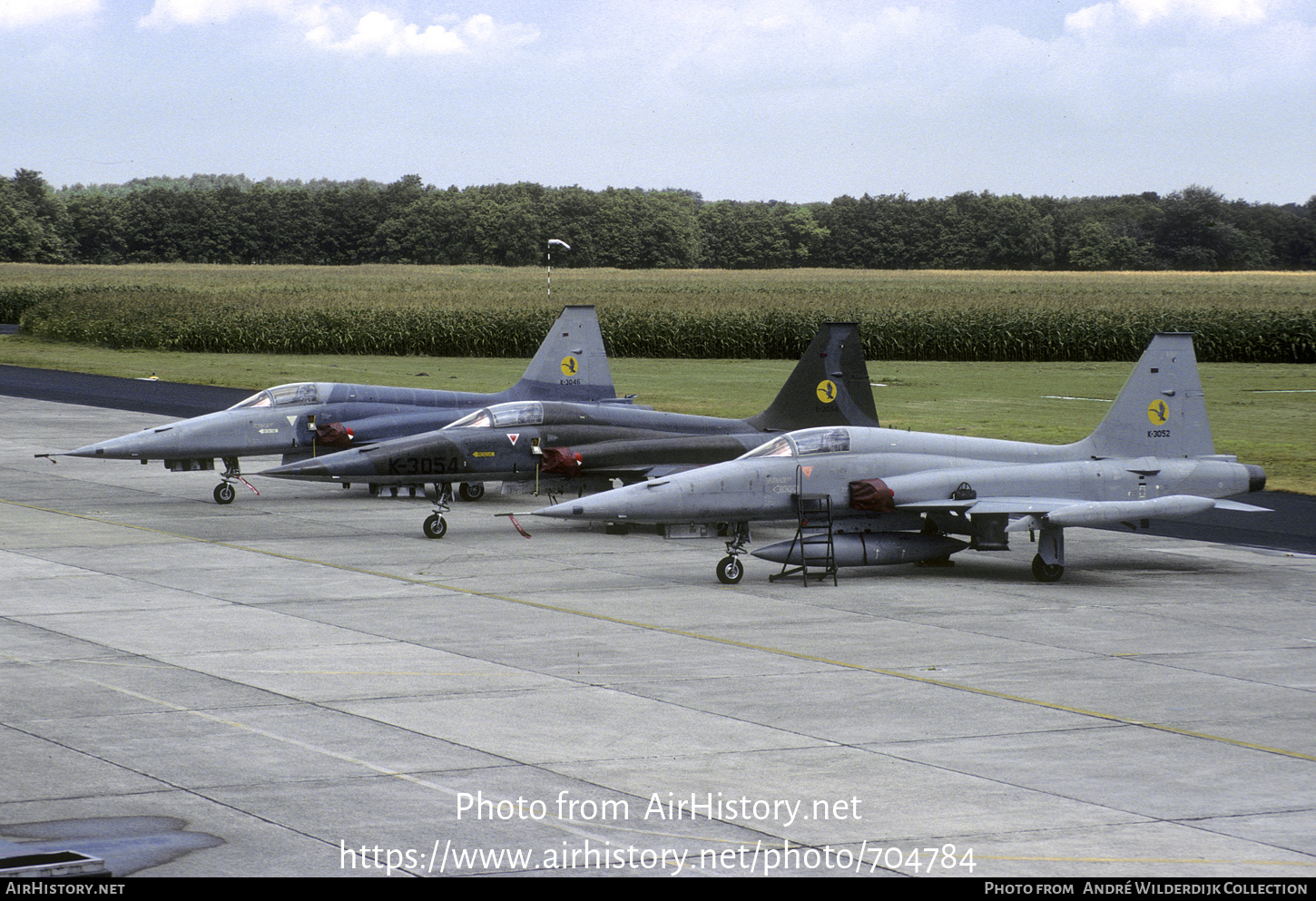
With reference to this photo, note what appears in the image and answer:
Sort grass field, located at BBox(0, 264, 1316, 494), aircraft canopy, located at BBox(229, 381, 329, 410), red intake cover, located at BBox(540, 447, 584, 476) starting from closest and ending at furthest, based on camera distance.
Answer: red intake cover, located at BBox(540, 447, 584, 476) → aircraft canopy, located at BBox(229, 381, 329, 410) → grass field, located at BBox(0, 264, 1316, 494)

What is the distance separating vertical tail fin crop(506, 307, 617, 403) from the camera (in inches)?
1272

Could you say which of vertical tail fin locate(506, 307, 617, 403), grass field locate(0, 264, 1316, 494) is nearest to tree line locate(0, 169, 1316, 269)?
grass field locate(0, 264, 1316, 494)

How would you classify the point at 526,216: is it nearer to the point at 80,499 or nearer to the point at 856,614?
the point at 80,499

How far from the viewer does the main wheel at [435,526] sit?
1020 inches

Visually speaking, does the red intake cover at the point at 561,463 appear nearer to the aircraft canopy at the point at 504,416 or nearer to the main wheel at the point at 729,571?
the aircraft canopy at the point at 504,416

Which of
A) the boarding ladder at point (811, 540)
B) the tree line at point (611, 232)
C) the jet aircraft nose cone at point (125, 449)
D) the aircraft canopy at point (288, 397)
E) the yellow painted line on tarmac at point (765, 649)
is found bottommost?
the yellow painted line on tarmac at point (765, 649)

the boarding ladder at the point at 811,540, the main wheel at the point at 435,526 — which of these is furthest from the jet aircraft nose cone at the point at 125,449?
the boarding ladder at the point at 811,540

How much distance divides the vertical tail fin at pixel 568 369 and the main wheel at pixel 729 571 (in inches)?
426

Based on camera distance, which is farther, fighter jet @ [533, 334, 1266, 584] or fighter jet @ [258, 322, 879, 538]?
fighter jet @ [258, 322, 879, 538]

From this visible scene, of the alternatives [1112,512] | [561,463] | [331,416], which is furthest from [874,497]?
[331,416]

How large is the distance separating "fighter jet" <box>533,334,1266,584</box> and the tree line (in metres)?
153

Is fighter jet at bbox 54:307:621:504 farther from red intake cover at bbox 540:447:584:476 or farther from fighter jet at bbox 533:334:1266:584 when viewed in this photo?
fighter jet at bbox 533:334:1266:584

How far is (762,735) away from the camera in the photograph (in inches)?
529

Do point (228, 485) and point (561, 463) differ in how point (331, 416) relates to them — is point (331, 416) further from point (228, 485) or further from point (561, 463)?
point (561, 463)
